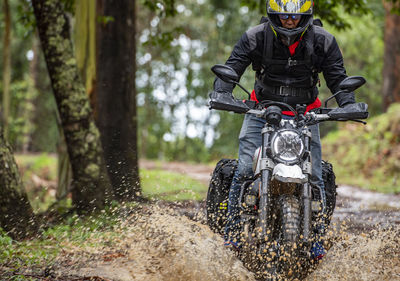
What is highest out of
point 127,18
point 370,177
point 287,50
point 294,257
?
point 127,18

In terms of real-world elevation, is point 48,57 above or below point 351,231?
above

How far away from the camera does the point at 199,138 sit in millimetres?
31297

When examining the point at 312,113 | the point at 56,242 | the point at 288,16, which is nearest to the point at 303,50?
the point at 288,16

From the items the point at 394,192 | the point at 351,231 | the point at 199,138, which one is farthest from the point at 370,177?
the point at 199,138

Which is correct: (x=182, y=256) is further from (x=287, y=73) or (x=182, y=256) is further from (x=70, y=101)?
(x=70, y=101)

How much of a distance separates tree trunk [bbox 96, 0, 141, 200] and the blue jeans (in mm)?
4285

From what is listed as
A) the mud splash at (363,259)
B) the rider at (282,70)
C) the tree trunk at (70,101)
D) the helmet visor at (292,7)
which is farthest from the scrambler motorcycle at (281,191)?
the tree trunk at (70,101)

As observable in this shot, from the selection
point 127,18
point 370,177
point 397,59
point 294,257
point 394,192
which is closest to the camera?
point 294,257

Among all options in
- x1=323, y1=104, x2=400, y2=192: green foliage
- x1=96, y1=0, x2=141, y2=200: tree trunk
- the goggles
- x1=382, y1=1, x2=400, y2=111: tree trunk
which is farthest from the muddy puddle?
x1=382, y1=1, x2=400, y2=111: tree trunk

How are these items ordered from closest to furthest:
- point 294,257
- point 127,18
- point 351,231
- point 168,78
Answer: point 294,257
point 351,231
point 127,18
point 168,78

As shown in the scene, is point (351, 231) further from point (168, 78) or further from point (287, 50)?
point (168, 78)

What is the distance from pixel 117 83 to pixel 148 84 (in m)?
21.3

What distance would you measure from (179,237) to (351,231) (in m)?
2.86

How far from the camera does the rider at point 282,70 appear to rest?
4766mm
